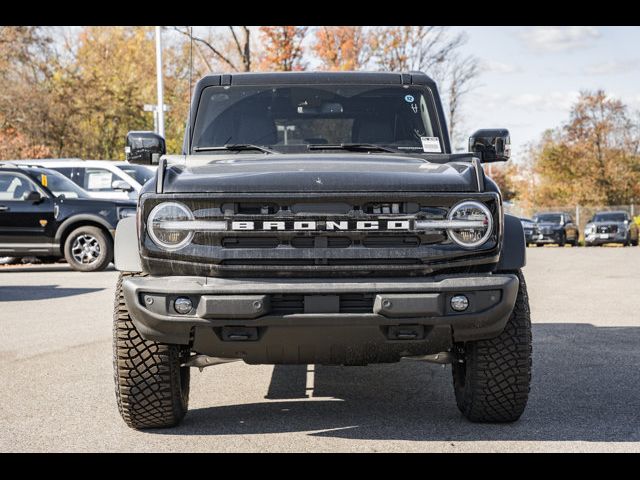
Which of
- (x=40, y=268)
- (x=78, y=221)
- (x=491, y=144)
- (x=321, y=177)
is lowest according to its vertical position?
(x=40, y=268)

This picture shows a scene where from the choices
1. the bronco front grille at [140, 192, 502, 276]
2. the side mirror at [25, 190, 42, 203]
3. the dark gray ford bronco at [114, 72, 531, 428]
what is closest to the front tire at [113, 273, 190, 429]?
the dark gray ford bronco at [114, 72, 531, 428]

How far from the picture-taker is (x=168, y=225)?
4.96 metres

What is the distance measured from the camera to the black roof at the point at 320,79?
6902 mm

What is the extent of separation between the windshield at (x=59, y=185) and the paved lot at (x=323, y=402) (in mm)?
7708

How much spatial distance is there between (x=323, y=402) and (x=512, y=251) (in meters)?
1.74

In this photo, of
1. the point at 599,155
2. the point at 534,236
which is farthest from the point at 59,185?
the point at 599,155

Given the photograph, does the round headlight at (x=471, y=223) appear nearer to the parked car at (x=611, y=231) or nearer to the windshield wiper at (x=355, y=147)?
the windshield wiper at (x=355, y=147)

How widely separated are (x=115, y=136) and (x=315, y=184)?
134 ft

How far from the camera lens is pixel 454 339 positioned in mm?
5039

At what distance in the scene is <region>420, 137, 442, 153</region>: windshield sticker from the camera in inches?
256

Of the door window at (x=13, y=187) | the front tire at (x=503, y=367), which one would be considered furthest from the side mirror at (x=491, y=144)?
the door window at (x=13, y=187)

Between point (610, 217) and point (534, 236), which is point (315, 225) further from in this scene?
point (610, 217)
